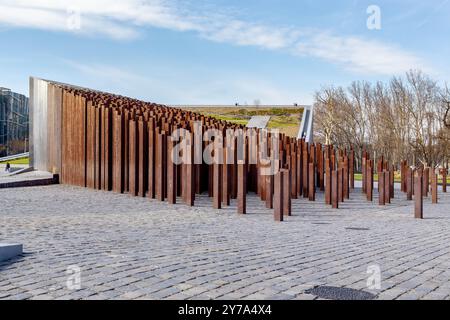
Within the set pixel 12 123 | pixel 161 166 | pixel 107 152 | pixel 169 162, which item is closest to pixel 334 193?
pixel 169 162

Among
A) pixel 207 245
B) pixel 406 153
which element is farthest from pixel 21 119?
pixel 207 245

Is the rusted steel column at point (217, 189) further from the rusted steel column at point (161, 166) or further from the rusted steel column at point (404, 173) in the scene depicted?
the rusted steel column at point (404, 173)

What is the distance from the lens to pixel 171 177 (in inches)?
533

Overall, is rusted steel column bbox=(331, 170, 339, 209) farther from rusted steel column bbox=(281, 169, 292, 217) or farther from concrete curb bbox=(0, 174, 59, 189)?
concrete curb bbox=(0, 174, 59, 189)

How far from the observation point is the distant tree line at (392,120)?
43.6m

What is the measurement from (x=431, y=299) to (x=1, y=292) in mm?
3695

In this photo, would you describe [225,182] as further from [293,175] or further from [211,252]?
[211,252]

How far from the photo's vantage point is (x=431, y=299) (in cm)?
452

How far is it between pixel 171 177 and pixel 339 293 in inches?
363

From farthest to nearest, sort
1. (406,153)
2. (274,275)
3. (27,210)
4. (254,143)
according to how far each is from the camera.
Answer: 1. (406,153)
2. (254,143)
3. (27,210)
4. (274,275)

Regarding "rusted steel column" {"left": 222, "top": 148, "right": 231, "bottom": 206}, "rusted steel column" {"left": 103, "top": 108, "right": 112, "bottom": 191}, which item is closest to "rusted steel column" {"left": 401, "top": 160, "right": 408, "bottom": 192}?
"rusted steel column" {"left": 222, "top": 148, "right": 231, "bottom": 206}

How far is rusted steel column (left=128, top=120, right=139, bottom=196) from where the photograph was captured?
1502 cm

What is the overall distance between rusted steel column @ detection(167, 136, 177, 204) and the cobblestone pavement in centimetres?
94
